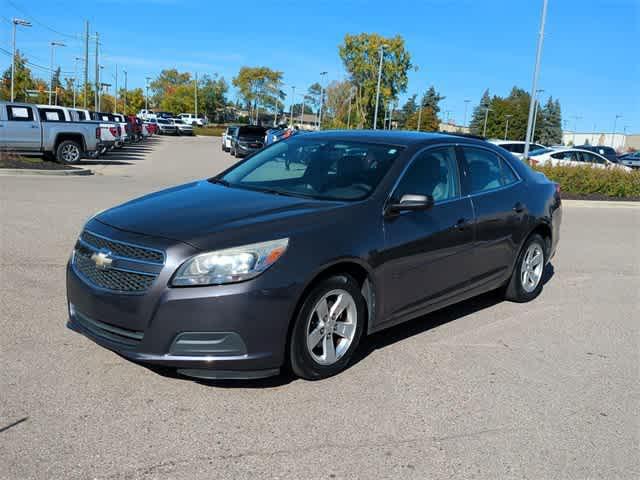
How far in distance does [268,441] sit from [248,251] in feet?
3.60

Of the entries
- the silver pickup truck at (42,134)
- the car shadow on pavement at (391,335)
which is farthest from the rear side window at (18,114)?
the car shadow on pavement at (391,335)

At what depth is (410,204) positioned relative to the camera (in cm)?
460

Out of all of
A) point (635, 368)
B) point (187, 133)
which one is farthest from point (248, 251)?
point (187, 133)

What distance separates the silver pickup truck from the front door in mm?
18251

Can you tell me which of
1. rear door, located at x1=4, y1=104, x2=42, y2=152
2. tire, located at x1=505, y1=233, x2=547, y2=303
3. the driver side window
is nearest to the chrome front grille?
the driver side window

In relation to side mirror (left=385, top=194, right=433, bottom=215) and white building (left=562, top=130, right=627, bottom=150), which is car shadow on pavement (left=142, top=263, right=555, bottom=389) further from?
white building (left=562, top=130, right=627, bottom=150)

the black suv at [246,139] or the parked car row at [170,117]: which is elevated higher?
the parked car row at [170,117]

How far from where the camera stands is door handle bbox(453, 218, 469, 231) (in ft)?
17.1

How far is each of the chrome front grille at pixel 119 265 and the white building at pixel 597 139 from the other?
107m

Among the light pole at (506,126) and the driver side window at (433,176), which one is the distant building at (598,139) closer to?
the light pole at (506,126)

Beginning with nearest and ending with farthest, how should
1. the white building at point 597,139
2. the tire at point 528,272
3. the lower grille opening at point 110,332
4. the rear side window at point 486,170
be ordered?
the lower grille opening at point 110,332, the rear side window at point 486,170, the tire at point 528,272, the white building at point 597,139

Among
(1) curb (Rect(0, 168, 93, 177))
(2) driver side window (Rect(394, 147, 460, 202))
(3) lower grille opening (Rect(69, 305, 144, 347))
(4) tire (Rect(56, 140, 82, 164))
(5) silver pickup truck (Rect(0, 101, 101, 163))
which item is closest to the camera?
(3) lower grille opening (Rect(69, 305, 144, 347))

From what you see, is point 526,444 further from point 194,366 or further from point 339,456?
point 194,366

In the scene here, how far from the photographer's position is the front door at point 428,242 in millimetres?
4648
